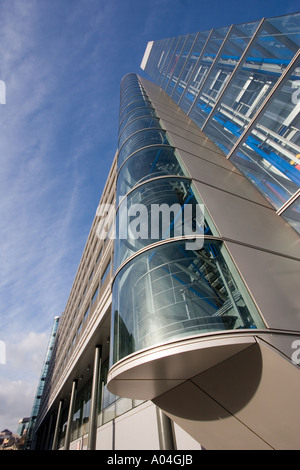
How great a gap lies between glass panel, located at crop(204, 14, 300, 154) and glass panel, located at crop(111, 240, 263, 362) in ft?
18.4

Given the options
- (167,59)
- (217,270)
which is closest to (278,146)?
(217,270)

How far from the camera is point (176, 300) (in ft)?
10.7

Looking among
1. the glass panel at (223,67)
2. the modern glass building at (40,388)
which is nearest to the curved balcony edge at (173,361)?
the glass panel at (223,67)

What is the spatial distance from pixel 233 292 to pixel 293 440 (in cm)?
181

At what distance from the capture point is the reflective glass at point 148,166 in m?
6.29

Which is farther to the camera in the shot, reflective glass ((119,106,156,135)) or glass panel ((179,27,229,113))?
reflective glass ((119,106,156,135))

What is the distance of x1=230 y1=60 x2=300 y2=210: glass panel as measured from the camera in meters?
5.54

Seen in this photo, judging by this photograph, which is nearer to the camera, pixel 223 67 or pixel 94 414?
pixel 94 414

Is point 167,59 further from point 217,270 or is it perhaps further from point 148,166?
point 217,270

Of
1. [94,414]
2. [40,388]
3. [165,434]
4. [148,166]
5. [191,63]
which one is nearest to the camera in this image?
[165,434]

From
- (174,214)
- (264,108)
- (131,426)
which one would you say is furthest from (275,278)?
(131,426)

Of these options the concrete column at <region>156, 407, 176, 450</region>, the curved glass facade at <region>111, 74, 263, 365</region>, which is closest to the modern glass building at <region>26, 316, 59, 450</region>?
the concrete column at <region>156, 407, 176, 450</region>

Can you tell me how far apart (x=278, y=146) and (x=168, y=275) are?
4954mm

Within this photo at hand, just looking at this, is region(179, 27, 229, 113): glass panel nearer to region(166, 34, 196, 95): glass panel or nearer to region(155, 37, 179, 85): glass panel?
region(166, 34, 196, 95): glass panel
